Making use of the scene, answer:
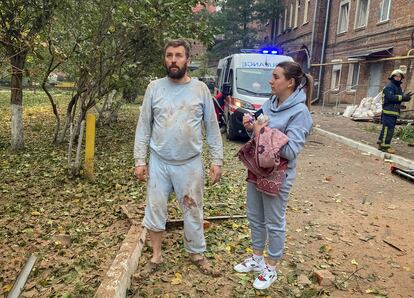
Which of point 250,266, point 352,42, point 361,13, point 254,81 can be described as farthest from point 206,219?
point 361,13

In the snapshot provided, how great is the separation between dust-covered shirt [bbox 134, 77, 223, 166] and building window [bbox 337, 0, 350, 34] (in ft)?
71.8

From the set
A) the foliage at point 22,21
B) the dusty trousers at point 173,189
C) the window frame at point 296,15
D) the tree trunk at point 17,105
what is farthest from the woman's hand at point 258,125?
the window frame at point 296,15

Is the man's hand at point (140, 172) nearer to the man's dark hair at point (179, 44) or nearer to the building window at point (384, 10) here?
the man's dark hair at point (179, 44)

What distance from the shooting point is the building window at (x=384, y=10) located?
18.1 meters

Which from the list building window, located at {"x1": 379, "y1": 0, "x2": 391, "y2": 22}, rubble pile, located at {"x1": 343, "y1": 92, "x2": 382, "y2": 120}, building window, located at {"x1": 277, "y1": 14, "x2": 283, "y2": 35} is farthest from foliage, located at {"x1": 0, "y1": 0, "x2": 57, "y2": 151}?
building window, located at {"x1": 277, "y1": 14, "x2": 283, "y2": 35}

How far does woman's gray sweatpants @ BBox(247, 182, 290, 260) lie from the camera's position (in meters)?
3.30

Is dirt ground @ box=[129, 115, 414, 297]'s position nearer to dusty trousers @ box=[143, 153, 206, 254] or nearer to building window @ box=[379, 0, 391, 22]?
dusty trousers @ box=[143, 153, 206, 254]

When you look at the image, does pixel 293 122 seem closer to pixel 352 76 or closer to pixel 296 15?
pixel 352 76

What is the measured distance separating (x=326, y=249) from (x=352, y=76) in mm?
19100

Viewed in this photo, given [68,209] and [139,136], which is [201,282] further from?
[68,209]

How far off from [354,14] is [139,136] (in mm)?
21175

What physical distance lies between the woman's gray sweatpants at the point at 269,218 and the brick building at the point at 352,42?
14238mm

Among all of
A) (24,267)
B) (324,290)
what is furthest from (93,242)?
(324,290)

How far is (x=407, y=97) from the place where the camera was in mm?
9656
